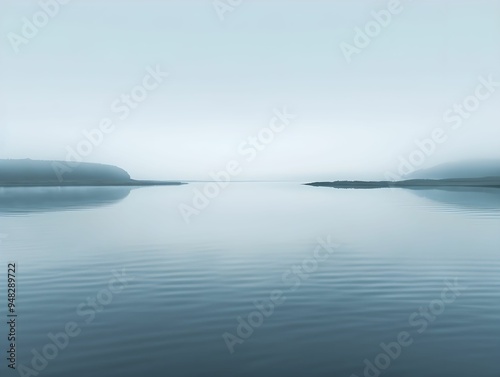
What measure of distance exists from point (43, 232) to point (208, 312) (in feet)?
98.6

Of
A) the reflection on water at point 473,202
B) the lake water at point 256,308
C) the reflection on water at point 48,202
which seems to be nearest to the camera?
the lake water at point 256,308

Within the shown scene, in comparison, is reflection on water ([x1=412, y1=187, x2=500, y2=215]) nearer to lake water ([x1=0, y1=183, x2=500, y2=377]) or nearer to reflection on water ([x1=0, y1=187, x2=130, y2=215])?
lake water ([x1=0, y1=183, x2=500, y2=377])

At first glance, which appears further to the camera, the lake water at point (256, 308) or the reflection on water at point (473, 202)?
the reflection on water at point (473, 202)

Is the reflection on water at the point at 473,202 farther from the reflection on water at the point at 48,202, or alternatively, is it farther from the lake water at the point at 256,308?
the reflection on water at the point at 48,202

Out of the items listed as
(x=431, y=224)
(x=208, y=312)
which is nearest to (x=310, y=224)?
(x=431, y=224)

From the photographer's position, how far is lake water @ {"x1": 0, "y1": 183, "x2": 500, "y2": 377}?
12891 millimetres

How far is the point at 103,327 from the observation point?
1598 cm

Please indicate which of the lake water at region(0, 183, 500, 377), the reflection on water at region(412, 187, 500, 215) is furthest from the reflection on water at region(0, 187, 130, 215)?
the reflection on water at region(412, 187, 500, 215)

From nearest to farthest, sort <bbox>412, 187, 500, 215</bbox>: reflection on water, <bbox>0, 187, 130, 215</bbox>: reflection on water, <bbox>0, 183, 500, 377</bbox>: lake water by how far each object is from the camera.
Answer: <bbox>0, 183, 500, 377</bbox>: lake water < <bbox>412, 187, 500, 215</bbox>: reflection on water < <bbox>0, 187, 130, 215</bbox>: reflection on water

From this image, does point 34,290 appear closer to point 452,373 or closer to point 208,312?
point 208,312

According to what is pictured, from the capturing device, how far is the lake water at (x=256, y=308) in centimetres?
1289

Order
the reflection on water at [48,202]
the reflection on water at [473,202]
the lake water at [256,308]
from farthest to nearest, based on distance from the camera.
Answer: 1. the reflection on water at [48,202]
2. the reflection on water at [473,202]
3. the lake water at [256,308]

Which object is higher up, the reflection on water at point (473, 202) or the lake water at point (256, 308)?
the reflection on water at point (473, 202)

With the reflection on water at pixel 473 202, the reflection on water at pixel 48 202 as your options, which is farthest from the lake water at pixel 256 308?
the reflection on water at pixel 48 202
